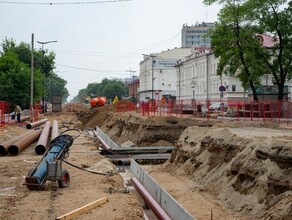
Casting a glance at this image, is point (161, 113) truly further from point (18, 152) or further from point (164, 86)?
point (164, 86)

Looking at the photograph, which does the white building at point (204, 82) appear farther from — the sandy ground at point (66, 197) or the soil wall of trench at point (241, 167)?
the sandy ground at point (66, 197)

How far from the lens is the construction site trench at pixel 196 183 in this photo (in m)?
9.27

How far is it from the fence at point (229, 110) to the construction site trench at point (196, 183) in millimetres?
6686

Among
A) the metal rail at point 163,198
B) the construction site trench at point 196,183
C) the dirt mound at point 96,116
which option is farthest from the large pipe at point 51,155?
the dirt mound at point 96,116

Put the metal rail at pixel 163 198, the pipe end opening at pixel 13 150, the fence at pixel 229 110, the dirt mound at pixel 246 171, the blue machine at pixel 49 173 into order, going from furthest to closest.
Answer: the fence at pixel 229 110
the pipe end opening at pixel 13 150
the blue machine at pixel 49 173
the metal rail at pixel 163 198
the dirt mound at pixel 246 171

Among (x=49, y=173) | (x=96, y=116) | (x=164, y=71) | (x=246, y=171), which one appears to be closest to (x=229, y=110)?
(x=246, y=171)

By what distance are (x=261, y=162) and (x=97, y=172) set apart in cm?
505

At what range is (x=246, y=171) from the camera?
1180 centimetres

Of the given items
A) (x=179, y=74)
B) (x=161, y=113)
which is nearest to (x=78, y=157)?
(x=161, y=113)

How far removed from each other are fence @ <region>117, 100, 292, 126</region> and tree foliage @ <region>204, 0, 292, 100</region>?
675 centimetres

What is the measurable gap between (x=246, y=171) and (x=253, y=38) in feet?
86.7

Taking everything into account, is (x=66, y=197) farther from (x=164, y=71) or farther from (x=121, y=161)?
(x=164, y=71)

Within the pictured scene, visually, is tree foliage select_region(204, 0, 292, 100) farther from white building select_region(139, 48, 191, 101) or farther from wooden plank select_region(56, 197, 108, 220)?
white building select_region(139, 48, 191, 101)

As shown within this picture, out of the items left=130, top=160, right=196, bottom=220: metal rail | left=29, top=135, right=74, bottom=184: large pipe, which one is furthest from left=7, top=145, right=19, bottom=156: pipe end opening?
left=29, top=135, right=74, bottom=184: large pipe
